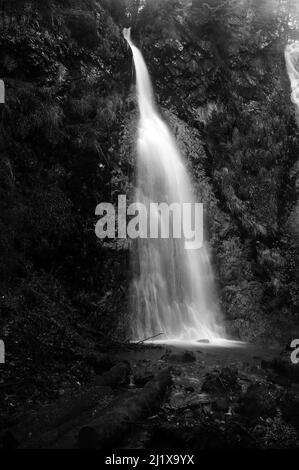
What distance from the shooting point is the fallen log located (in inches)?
194

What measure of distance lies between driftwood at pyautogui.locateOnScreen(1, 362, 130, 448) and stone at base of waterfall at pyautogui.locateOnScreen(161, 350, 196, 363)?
2.52 metres

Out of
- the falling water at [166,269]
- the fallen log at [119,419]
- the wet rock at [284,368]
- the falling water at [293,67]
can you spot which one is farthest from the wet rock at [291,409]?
the falling water at [293,67]

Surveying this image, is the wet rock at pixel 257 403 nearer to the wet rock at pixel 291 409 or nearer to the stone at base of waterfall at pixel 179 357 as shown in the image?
the wet rock at pixel 291 409

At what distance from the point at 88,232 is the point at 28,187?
210cm

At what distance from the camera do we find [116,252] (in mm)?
12297

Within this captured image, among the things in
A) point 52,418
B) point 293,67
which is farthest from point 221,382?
point 293,67

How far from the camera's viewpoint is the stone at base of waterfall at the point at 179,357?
9.49m

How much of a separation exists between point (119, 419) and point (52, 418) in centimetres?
91

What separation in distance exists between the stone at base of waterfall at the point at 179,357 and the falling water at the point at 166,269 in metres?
2.30

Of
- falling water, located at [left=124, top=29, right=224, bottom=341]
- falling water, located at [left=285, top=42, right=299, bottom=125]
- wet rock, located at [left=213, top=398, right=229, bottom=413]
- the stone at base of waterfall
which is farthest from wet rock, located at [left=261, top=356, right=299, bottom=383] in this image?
falling water, located at [left=285, top=42, right=299, bottom=125]

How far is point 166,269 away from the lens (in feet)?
44.4

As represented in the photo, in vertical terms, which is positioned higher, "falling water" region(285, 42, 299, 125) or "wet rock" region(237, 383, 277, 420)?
"falling water" region(285, 42, 299, 125)

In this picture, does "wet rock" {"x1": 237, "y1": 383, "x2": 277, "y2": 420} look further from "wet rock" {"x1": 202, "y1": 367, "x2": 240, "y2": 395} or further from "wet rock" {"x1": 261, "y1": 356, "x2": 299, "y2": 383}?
"wet rock" {"x1": 261, "y1": 356, "x2": 299, "y2": 383}

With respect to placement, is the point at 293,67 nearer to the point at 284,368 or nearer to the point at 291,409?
the point at 284,368
